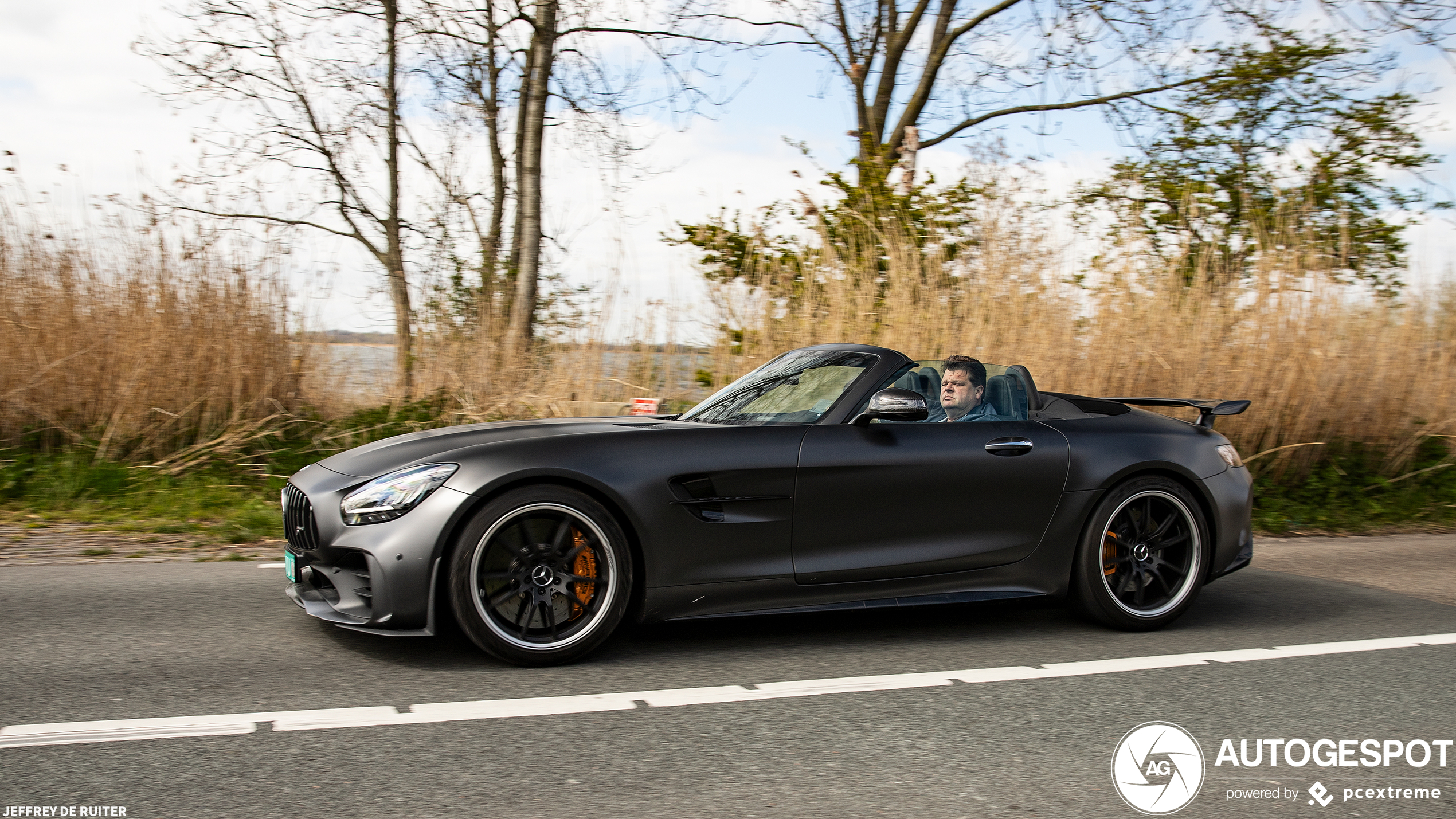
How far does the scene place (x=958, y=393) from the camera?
17.5ft

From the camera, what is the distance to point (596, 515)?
14.2 ft

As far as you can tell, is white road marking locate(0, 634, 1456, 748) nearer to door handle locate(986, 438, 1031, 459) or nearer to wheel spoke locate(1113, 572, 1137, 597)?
wheel spoke locate(1113, 572, 1137, 597)

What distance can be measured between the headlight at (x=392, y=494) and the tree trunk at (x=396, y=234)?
6.29 m

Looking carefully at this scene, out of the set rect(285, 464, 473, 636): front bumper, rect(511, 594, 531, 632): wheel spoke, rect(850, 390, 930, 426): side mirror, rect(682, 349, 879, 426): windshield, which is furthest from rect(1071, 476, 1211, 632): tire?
rect(285, 464, 473, 636): front bumper

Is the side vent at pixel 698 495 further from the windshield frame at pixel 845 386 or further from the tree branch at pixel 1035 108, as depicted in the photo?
the tree branch at pixel 1035 108

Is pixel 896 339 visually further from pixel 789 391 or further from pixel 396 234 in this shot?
pixel 396 234

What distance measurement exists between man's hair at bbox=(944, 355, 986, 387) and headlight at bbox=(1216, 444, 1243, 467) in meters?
1.31

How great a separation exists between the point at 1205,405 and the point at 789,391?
2316 mm

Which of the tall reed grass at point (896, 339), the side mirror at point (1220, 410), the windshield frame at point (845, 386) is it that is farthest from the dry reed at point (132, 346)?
the side mirror at point (1220, 410)

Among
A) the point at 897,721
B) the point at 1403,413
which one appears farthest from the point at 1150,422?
the point at 1403,413

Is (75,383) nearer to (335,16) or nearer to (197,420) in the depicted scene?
(197,420)

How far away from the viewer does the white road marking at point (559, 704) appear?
3.41 m

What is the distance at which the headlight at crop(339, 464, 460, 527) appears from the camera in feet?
13.7

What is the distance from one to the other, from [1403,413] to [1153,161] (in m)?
6.13
